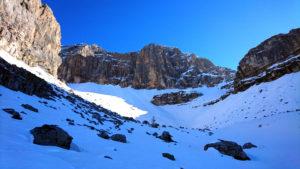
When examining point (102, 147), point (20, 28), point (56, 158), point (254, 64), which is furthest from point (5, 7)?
point (254, 64)

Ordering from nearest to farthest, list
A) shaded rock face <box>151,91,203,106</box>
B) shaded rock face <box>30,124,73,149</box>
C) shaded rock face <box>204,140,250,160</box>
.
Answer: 1. shaded rock face <box>30,124,73,149</box>
2. shaded rock face <box>204,140,250,160</box>
3. shaded rock face <box>151,91,203,106</box>

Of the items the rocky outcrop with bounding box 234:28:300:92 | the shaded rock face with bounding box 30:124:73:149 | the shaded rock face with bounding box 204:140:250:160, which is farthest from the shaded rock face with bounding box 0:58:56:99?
the rocky outcrop with bounding box 234:28:300:92

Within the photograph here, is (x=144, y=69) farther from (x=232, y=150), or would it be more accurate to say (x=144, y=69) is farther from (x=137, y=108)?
(x=232, y=150)

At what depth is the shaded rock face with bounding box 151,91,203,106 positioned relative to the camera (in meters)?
107

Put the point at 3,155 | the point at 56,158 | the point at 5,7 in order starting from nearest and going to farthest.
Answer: the point at 3,155 < the point at 56,158 < the point at 5,7

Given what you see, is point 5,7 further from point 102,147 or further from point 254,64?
point 254,64

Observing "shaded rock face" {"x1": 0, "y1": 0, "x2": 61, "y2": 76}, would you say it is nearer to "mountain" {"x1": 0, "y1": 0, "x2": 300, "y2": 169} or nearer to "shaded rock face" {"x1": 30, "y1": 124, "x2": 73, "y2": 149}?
"mountain" {"x1": 0, "y1": 0, "x2": 300, "y2": 169}

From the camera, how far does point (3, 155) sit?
26.3ft

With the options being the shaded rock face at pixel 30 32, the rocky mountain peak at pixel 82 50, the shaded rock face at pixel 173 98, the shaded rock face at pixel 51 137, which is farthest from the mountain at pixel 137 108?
the rocky mountain peak at pixel 82 50

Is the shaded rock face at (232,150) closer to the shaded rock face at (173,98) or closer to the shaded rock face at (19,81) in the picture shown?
the shaded rock face at (19,81)

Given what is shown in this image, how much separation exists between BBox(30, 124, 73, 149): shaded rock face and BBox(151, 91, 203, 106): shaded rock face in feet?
314

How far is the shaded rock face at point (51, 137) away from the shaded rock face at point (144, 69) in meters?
115

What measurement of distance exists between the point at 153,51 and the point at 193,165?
424ft

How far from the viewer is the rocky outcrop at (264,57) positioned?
6881cm
